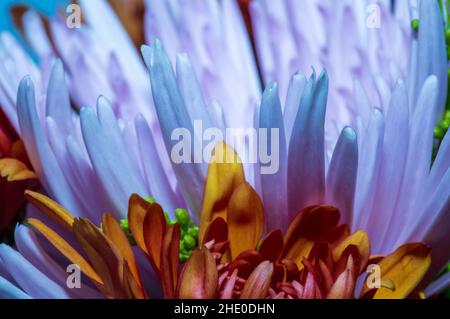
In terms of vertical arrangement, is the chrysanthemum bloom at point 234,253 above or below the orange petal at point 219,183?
below

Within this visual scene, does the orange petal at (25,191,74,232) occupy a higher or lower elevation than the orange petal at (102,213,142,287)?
higher

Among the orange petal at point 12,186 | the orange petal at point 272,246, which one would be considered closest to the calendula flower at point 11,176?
the orange petal at point 12,186

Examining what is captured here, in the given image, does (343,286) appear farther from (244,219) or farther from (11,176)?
(11,176)

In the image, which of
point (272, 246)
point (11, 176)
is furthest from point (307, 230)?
point (11, 176)

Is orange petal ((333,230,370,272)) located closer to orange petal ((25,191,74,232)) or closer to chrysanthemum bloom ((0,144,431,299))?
chrysanthemum bloom ((0,144,431,299))

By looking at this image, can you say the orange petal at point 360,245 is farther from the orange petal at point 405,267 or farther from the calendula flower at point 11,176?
the calendula flower at point 11,176

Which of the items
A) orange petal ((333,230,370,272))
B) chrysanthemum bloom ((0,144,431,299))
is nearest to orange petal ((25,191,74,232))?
chrysanthemum bloom ((0,144,431,299))
